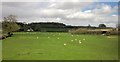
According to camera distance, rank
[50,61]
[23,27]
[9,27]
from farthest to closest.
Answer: [23,27], [9,27], [50,61]

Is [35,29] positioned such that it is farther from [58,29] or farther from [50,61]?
[50,61]

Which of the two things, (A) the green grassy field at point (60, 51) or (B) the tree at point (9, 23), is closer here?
(A) the green grassy field at point (60, 51)

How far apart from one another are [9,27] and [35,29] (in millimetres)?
34155

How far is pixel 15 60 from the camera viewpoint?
12516 mm

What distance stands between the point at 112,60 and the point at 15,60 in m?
4.62

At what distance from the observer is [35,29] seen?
300 ft

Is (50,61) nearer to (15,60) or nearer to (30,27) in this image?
(15,60)

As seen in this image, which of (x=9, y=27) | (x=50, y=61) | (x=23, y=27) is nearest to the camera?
(x=50, y=61)

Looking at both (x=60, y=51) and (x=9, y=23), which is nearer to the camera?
(x=60, y=51)

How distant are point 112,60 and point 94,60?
865mm

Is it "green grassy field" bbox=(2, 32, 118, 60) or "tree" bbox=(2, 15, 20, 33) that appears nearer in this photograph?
"green grassy field" bbox=(2, 32, 118, 60)

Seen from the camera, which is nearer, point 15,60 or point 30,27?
point 15,60

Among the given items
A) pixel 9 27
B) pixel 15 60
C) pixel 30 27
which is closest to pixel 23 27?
pixel 30 27

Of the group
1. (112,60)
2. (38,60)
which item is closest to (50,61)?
(38,60)
